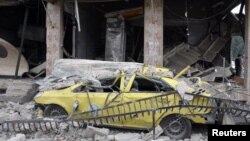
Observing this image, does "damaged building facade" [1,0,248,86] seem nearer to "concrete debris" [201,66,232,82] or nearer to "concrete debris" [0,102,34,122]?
"concrete debris" [201,66,232,82]

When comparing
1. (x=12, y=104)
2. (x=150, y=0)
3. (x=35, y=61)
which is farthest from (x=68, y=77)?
(x=35, y=61)

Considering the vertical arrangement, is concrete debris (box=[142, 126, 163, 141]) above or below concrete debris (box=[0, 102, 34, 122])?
below

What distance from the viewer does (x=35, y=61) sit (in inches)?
720

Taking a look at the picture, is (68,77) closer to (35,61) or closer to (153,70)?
(153,70)

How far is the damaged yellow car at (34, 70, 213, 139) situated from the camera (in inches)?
360

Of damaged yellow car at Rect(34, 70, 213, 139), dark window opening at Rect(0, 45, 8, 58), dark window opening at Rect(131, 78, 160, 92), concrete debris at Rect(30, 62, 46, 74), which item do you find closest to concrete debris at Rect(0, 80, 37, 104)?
concrete debris at Rect(30, 62, 46, 74)

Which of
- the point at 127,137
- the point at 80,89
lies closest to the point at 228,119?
the point at 127,137

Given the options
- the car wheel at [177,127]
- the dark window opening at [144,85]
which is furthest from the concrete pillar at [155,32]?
the car wheel at [177,127]

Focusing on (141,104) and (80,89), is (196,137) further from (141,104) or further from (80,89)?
(80,89)

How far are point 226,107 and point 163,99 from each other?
56.6 inches

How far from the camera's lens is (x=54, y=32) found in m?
14.1

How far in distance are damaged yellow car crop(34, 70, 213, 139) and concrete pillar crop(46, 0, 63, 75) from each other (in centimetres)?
378

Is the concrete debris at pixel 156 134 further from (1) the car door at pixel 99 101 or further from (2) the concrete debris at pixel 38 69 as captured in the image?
(2) the concrete debris at pixel 38 69

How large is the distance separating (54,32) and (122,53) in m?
2.68
